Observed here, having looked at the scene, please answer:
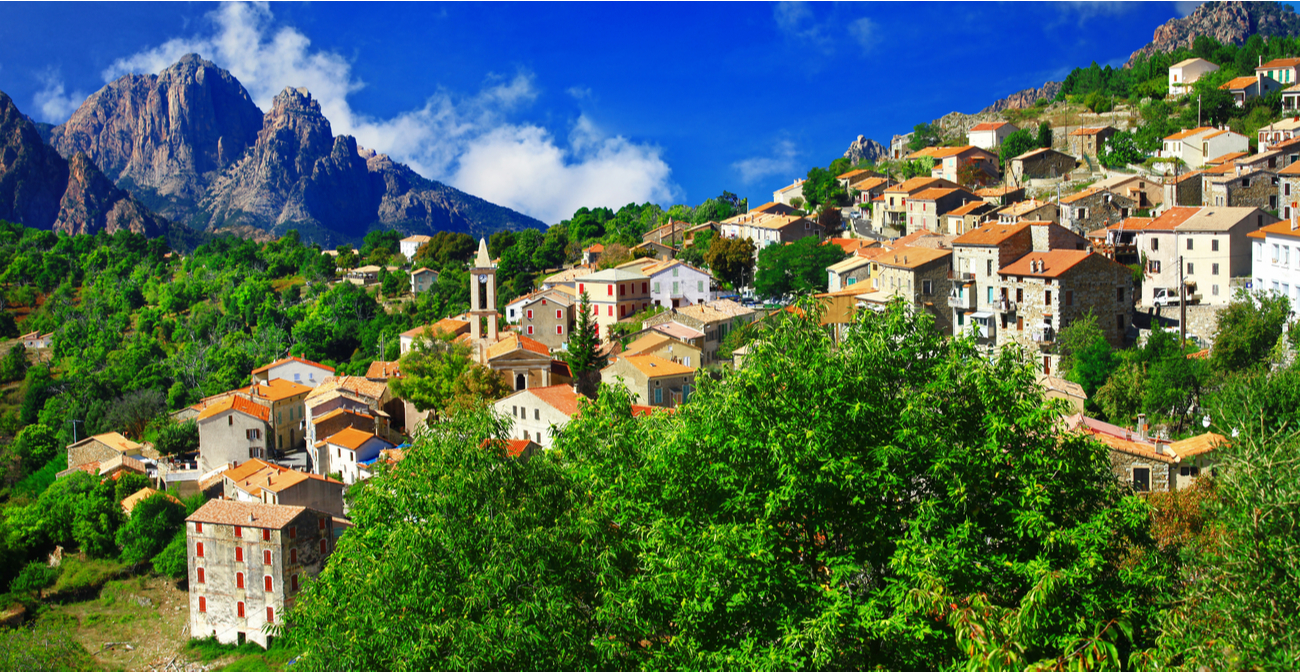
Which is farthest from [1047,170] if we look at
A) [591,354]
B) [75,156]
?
[75,156]

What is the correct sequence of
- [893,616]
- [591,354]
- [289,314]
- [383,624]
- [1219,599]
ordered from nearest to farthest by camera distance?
[1219,599] < [893,616] < [383,624] < [591,354] < [289,314]

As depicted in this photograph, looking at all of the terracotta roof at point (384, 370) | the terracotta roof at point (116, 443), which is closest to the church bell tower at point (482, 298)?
the terracotta roof at point (384, 370)

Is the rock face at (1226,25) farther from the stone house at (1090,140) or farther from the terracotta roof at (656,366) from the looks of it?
the terracotta roof at (656,366)

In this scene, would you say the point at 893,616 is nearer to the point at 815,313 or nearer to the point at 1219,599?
the point at 1219,599

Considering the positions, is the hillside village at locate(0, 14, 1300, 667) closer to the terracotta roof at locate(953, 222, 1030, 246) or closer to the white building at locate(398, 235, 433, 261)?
the terracotta roof at locate(953, 222, 1030, 246)

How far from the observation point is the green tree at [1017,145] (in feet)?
208

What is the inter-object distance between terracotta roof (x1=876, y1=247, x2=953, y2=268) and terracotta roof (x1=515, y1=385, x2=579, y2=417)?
562 inches

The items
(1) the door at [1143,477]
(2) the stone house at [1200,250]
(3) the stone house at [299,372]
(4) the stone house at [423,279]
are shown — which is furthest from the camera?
(4) the stone house at [423,279]

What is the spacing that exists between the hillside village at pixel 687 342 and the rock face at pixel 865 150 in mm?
A: 12290

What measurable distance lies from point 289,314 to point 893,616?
253ft

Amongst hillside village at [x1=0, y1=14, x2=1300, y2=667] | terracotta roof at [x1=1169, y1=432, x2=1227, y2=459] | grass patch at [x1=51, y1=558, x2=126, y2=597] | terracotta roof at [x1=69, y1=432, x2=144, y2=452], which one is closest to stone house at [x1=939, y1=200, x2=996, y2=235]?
hillside village at [x1=0, y1=14, x2=1300, y2=667]

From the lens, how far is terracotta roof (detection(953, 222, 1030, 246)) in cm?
3725

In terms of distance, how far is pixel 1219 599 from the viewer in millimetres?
Answer: 8828

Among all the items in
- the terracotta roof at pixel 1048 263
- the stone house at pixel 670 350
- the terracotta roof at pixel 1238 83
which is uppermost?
the terracotta roof at pixel 1238 83
